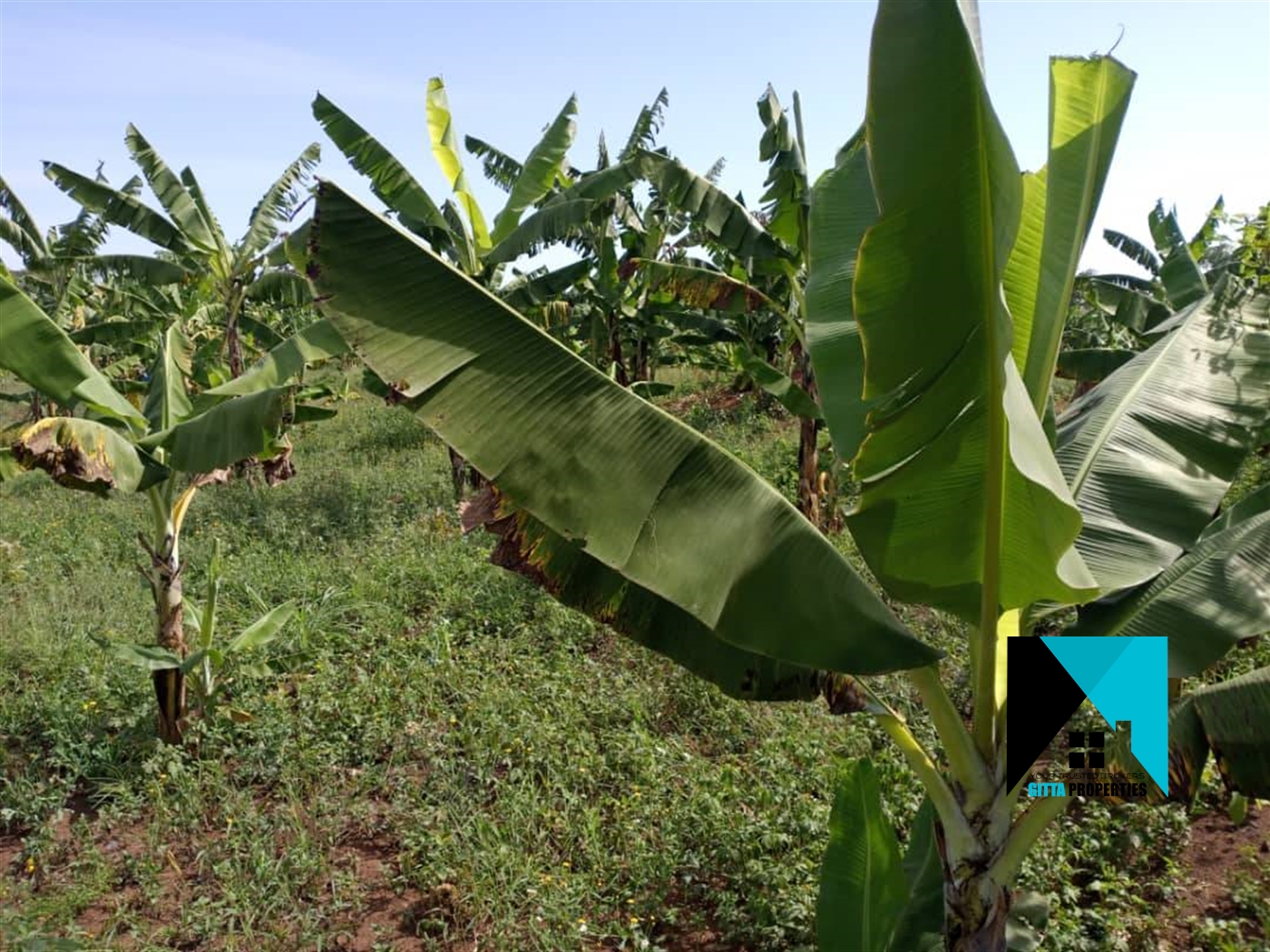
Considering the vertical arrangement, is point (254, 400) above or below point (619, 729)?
above

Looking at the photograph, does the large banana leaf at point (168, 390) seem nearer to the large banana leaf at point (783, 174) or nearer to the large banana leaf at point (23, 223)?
the large banana leaf at point (783, 174)

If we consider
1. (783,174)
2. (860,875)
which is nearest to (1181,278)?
(783,174)

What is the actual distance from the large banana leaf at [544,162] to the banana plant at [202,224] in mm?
3427

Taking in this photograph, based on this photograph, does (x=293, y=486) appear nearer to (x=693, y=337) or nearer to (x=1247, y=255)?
(x=693, y=337)

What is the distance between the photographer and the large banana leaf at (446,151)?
8.43m

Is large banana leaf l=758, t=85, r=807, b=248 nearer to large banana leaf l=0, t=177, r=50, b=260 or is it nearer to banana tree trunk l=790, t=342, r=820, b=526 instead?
banana tree trunk l=790, t=342, r=820, b=526

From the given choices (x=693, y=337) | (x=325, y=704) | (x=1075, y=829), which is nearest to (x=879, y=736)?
(x=1075, y=829)

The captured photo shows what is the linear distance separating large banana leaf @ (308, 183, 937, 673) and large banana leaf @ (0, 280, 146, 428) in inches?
107

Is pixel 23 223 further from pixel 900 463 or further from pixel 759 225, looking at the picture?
pixel 900 463

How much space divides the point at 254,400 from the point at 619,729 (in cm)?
264

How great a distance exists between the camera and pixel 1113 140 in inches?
76.0

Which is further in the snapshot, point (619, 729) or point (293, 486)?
point (293, 486)

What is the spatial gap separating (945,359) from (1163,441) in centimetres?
146

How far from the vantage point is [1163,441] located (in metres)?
2.64
